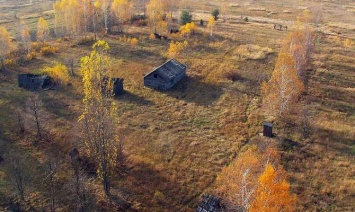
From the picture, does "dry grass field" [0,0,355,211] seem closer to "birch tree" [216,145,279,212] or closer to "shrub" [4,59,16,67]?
"birch tree" [216,145,279,212]

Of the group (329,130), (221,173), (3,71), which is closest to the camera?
(221,173)

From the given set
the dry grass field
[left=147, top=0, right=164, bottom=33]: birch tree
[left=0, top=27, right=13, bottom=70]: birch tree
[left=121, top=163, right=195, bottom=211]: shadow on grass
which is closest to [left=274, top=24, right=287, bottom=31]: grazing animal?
the dry grass field

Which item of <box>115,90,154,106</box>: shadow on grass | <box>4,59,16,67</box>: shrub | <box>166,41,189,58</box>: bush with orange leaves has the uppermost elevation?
<box>166,41,189,58</box>: bush with orange leaves

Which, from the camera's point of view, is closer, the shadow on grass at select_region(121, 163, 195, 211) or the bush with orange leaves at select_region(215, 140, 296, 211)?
the bush with orange leaves at select_region(215, 140, 296, 211)

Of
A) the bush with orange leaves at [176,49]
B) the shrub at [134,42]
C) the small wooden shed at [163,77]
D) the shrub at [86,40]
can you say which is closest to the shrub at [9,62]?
the shrub at [86,40]

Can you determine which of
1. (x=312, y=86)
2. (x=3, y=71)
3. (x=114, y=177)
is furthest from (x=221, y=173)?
(x=3, y=71)

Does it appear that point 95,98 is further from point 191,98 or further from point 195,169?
point 191,98

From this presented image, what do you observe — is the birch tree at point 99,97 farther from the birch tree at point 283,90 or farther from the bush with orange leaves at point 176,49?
the bush with orange leaves at point 176,49
